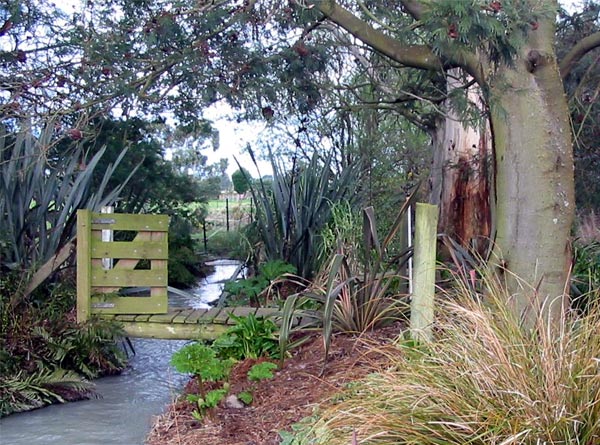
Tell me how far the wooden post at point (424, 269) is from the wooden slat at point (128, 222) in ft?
9.03

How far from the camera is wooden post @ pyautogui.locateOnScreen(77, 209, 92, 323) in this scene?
5461mm

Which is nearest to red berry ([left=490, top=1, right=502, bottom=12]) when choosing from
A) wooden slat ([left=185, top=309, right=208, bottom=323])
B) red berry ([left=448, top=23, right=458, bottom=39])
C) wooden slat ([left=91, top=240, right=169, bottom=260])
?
red berry ([left=448, top=23, right=458, bottom=39])

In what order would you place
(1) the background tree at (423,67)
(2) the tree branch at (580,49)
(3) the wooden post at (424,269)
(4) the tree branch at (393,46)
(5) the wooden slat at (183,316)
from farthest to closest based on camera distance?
(5) the wooden slat at (183,316)
(4) the tree branch at (393,46)
(2) the tree branch at (580,49)
(3) the wooden post at (424,269)
(1) the background tree at (423,67)

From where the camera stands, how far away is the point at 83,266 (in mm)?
5480

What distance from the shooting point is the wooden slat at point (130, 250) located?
558cm

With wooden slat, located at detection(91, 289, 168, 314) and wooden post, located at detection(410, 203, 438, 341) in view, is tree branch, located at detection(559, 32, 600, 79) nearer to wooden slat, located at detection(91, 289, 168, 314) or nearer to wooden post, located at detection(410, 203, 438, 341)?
wooden post, located at detection(410, 203, 438, 341)

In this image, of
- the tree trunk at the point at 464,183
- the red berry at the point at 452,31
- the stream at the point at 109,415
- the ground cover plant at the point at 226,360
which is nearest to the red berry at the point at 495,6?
the red berry at the point at 452,31

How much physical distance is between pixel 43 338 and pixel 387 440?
3423 mm

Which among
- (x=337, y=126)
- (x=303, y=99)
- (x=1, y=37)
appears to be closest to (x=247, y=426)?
(x=303, y=99)

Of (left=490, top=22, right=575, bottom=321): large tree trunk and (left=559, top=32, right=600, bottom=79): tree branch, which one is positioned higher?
(left=559, top=32, right=600, bottom=79): tree branch

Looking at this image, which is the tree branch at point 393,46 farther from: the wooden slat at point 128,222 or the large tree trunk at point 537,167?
the wooden slat at point 128,222

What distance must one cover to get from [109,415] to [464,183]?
361 centimetres

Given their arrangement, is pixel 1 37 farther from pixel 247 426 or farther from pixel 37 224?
pixel 247 426

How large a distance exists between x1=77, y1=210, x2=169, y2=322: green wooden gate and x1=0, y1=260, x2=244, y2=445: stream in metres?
0.58
